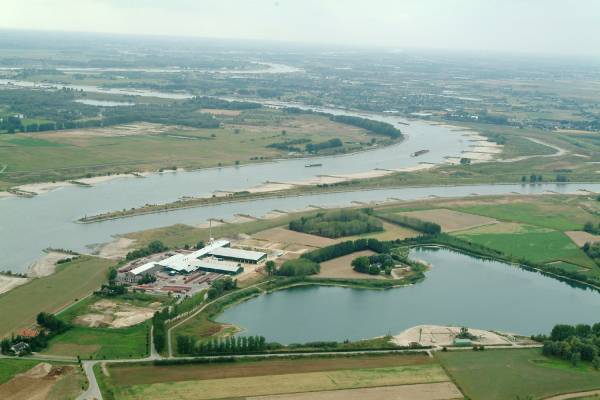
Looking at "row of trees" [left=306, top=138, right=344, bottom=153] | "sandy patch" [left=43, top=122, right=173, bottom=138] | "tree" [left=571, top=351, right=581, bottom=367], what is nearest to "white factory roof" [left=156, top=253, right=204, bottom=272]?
"tree" [left=571, top=351, right=581, bottom=367]

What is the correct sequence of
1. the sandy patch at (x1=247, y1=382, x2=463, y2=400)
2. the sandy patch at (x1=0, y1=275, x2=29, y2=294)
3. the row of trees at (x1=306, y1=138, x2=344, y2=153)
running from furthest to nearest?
Result: 1. the row of trees at (x1=306, y1=138, x2=344, y2=153)
2. the sandy patch at (x1=0, y1=275, x2=29, y2=294)
3. the sandy patch at (x1=247, y1=382, x2=463, y2=400)

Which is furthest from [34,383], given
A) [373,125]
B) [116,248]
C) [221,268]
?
[373,125]

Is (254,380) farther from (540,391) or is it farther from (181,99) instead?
(181,99)

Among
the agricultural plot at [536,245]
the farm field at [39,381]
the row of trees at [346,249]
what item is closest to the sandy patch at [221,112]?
the agricultural plot at [536,245]

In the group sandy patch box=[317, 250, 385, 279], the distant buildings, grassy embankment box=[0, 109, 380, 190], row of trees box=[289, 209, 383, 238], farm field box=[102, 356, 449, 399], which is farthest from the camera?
grassy embankment box=[0, 109, 380, 190]

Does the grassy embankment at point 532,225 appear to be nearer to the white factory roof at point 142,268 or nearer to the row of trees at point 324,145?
the white factory roof at point 142,268

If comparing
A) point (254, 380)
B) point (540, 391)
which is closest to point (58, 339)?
point (254, 380)

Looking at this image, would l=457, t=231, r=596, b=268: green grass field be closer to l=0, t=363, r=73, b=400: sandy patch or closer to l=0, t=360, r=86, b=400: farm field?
l=0, t=360, r=86, b=400: farm field
